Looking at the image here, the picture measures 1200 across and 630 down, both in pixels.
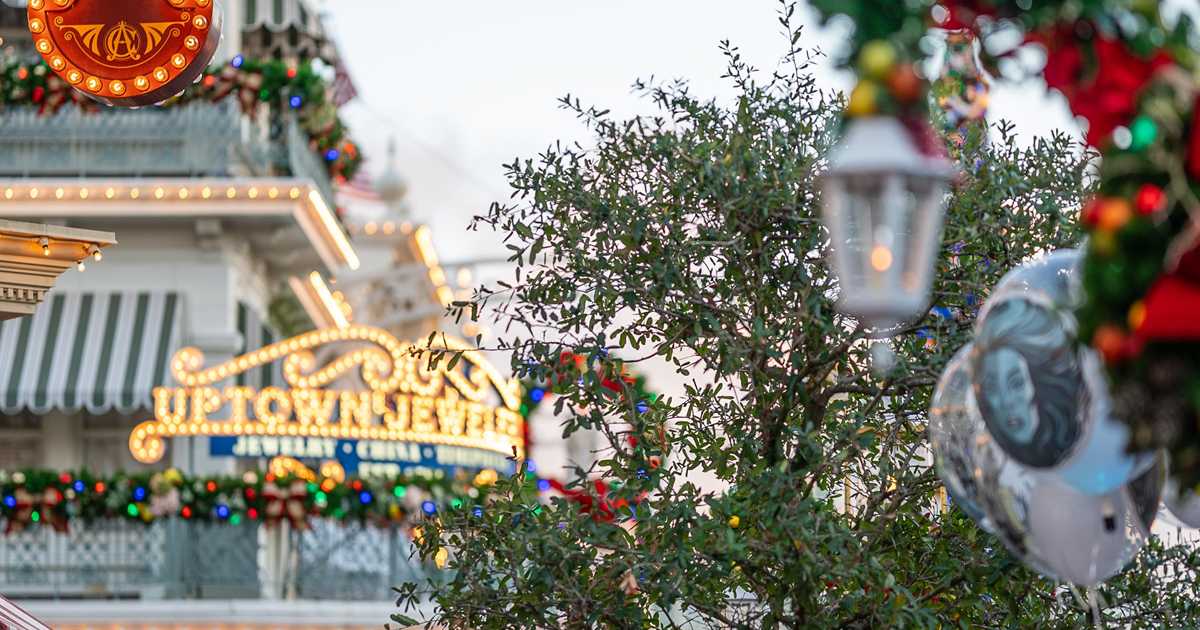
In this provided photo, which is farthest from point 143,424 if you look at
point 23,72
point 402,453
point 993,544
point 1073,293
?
point 1073,293

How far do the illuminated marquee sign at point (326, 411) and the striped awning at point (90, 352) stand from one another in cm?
45

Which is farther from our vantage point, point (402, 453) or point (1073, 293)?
point (402, 453)

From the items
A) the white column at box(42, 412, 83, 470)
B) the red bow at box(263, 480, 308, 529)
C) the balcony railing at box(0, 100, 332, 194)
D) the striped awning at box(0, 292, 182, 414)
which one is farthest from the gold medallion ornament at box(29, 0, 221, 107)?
the white column at box(42, 412, 83, 470)

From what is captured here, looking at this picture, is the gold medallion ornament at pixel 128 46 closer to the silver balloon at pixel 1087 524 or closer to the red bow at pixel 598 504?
the red bow at pixel 598 504

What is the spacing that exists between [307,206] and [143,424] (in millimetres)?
2866

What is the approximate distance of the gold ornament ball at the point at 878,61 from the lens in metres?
4.16

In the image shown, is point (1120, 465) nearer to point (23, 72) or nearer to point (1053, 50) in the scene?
point (1053, 50)

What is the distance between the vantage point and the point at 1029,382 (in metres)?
5.21

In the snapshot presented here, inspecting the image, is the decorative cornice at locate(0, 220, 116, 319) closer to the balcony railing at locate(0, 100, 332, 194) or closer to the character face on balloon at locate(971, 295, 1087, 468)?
the character face on balloon at locate(971, 295, 1087, 468)

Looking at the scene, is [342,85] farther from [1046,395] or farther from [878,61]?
[878,61]

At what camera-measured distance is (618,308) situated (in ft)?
29.9

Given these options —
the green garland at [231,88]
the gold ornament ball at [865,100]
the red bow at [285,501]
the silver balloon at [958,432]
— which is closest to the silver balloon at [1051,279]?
the silver balloon at [958,432]

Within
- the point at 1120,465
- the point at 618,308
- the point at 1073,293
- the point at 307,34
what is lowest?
the point at 1120,465

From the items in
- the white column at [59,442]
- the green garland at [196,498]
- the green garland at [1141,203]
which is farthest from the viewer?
the white column at [59,442]
